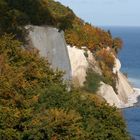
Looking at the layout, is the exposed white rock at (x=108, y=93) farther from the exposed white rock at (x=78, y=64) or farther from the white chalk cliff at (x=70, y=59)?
the exposed white rock at (x=78, y=64)

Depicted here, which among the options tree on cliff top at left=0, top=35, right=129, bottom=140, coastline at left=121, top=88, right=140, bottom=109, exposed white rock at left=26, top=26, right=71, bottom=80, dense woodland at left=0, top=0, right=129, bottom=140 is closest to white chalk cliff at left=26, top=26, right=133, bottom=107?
exposed white rock at left=26, top=26, right=71, bottom=80

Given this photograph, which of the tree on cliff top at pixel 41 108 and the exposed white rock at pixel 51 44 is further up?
the exposed white rock at pixel 51 44

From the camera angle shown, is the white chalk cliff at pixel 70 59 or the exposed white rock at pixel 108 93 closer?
the white chalk cliff at pixel 70 59

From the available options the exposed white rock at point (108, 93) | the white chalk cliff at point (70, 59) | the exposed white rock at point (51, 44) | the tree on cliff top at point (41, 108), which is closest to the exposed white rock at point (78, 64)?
the white chalk cliff at point (70, 59)

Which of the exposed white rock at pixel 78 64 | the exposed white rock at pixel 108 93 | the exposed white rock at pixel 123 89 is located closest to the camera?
the exposed white rock at pixel 78 64

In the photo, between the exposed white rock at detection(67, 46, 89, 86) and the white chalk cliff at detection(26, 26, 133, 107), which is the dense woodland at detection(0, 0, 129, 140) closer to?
the white chalk cliff at detection(26, 26, 133, 107)

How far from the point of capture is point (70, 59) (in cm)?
7012

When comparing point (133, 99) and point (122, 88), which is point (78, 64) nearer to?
point (133, 99)

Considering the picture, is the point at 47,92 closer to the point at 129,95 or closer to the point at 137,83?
the point at 129,95

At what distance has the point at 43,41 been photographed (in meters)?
44.5

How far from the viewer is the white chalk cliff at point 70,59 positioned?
4403 cm

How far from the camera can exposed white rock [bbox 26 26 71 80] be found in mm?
43281

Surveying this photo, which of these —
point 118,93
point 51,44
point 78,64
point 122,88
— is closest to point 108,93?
point 78,64

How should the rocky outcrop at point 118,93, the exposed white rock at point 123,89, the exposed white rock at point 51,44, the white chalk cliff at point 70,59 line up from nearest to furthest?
the exposed white rock at point 51,44 → the white chalk cliff at point 70,59 → the rocky outcrop at point 118,93 → the exposed white rock at point 123,89
